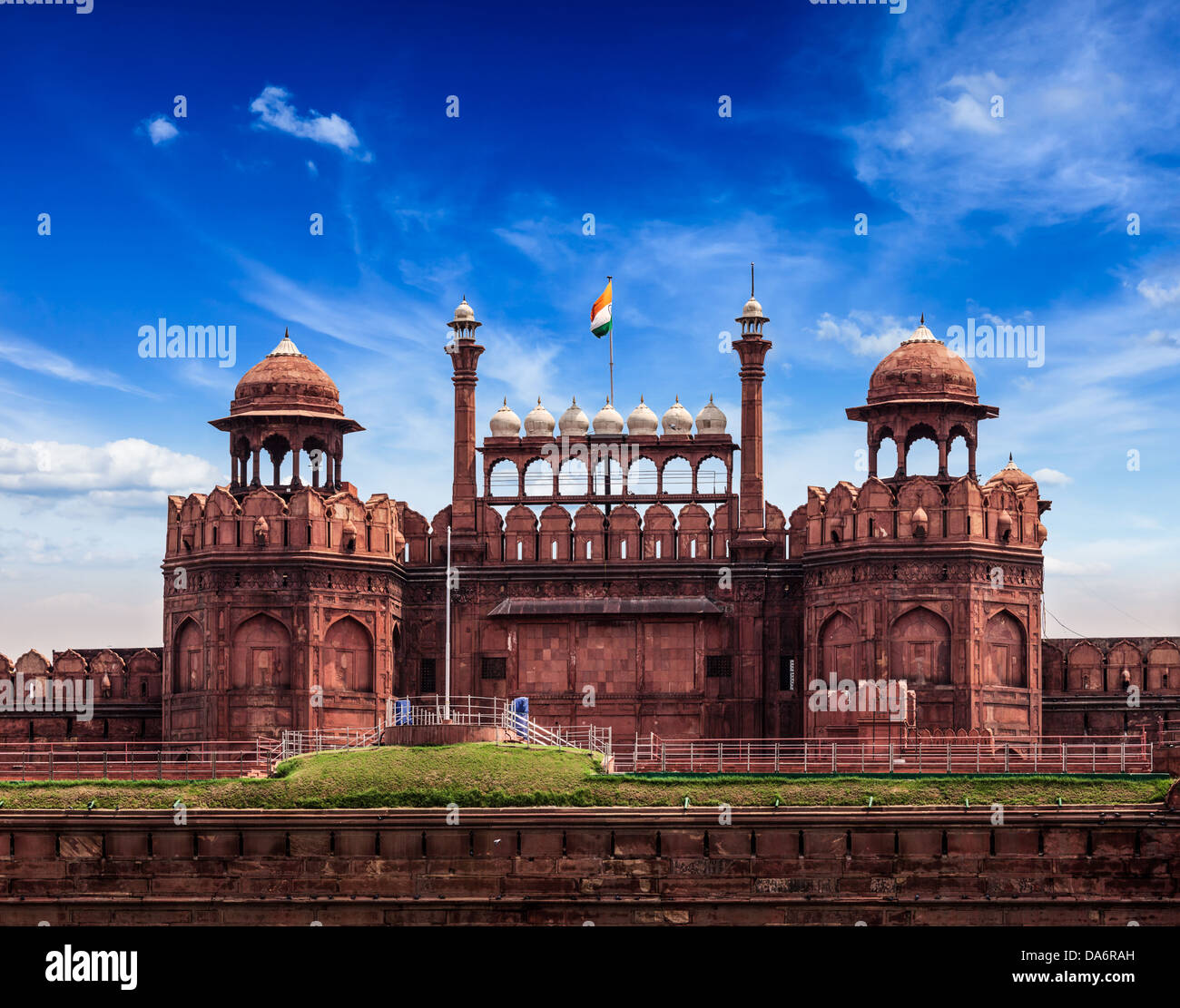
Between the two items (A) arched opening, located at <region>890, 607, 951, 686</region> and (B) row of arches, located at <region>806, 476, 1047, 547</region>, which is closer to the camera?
(A) arched opening, located at <region>890, 607, 951, 686</region>

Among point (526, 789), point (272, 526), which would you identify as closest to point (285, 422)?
point (272, 526)

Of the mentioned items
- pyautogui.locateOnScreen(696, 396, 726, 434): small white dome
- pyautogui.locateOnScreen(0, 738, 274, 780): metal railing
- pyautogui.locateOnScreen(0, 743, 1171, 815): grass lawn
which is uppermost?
pyautogui.locateOnScreen(696, 396, 726, 434): small white dome

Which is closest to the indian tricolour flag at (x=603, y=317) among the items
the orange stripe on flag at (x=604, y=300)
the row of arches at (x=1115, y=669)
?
the orange stripe on flag at (x=604, y=300)

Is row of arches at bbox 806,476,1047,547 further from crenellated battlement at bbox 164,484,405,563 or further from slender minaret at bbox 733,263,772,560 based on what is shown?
crenellated battlement at bbox 164,484,405,563

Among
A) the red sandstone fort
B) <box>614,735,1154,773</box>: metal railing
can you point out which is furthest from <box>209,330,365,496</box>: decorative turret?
<box>614,735,1154,773</box>: metal railing
